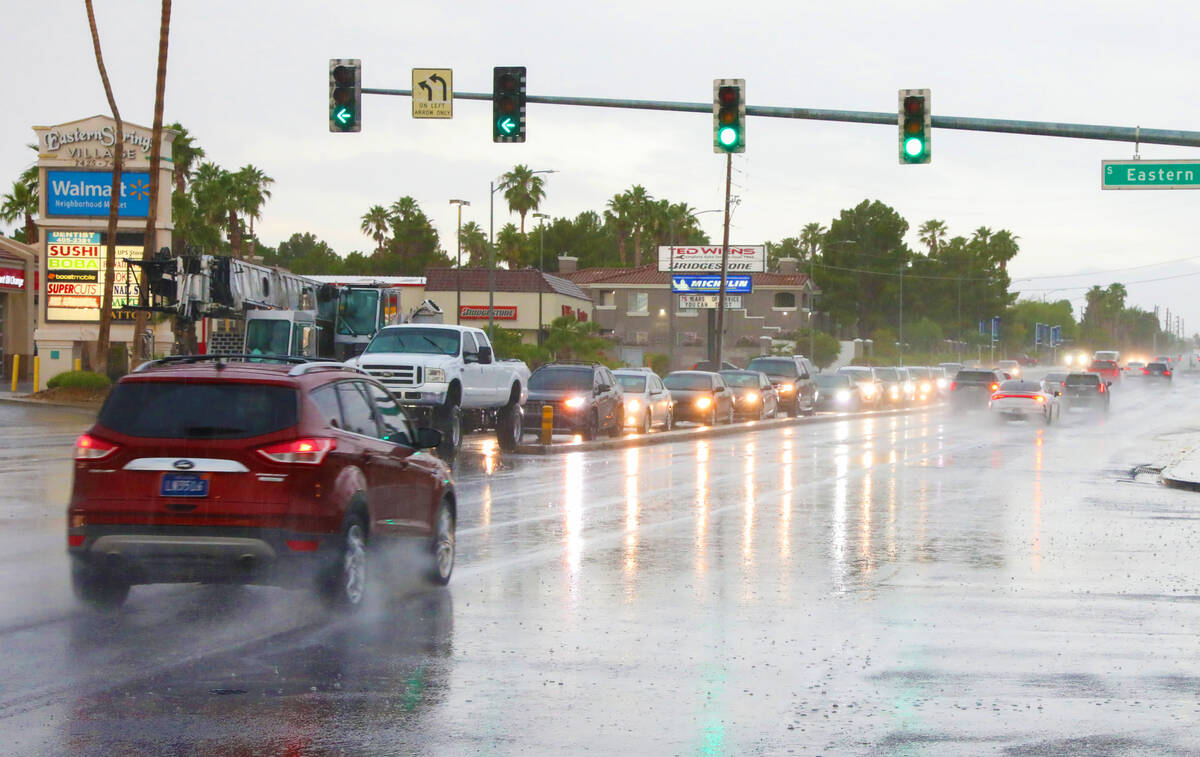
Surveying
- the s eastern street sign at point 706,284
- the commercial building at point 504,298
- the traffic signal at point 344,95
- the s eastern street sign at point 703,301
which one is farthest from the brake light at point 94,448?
the commercial building at point 504,298

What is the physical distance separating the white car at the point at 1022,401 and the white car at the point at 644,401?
464 inches

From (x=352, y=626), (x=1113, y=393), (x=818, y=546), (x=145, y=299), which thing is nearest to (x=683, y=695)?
(x=352, y=626)

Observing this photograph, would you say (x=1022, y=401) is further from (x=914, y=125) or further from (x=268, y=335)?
(x=914, y=125)

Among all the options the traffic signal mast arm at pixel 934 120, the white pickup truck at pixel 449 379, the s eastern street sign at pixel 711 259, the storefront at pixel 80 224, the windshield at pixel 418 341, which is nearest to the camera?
the traffic signal mast arm at pixel 934 120

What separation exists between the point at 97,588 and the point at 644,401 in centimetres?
2738

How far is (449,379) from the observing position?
2588cm

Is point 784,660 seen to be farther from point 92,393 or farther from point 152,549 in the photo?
point 92,393

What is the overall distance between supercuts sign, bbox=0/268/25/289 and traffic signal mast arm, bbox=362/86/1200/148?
4350 cm

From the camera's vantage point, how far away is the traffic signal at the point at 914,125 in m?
21.7

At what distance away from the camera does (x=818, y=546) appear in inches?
579

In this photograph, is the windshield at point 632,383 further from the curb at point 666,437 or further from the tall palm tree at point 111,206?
the tall palm tree at point 111,206

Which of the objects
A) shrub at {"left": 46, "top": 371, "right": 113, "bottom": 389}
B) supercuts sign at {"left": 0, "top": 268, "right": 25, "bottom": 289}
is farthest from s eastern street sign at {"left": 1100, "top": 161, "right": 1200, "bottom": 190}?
supercuts sign at {"left": 0, "top": 268, "right": 25, "bottom": 289}

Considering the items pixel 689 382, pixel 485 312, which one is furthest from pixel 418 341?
pixel 485 312

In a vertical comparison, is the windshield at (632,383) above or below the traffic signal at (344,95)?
below
